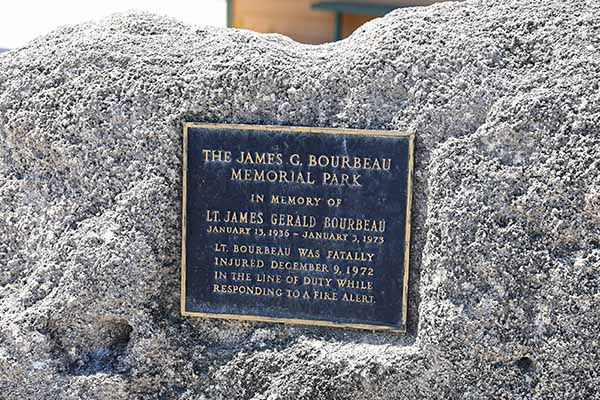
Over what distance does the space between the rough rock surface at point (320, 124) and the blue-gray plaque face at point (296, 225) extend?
6 cm

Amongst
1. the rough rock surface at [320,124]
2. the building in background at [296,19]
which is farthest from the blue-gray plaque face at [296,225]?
the building in background at [296,19]

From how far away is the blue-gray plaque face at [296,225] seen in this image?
267cm

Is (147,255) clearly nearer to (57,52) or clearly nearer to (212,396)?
(212,396)

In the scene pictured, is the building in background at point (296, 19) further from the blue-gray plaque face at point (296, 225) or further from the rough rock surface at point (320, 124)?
the blue-gray plaque face at point (296, 225)

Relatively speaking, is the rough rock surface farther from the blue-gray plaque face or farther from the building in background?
the building in background

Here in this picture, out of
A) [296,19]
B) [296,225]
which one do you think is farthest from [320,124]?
[296,19]

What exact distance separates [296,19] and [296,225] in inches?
232

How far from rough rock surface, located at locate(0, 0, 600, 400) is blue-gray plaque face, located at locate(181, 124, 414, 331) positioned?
2.3 inches

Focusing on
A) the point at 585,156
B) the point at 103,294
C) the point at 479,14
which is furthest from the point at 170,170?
the point at 585,156

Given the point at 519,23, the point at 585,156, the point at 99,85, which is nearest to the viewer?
the point at 585,156

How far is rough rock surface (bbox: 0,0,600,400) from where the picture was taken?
98.0 inches

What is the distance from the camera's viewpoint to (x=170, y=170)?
9.11 feet

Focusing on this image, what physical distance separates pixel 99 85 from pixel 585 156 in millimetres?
1801

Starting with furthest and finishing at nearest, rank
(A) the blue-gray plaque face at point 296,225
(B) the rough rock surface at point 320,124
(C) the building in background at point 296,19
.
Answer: (C) the building in background at point 296,19 < (A) the blue-gray plaque face at point 296,225 < (B) the rough rock surface at point 320,124
